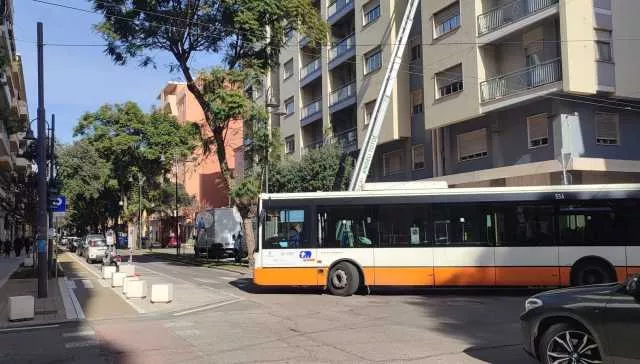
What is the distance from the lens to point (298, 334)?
1085cm

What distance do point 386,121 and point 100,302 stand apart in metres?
22.8

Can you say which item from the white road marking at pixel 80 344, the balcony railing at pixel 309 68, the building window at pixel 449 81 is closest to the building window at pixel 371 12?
the building window at pixel 449 81

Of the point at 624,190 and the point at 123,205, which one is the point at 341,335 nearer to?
the point at 624,190

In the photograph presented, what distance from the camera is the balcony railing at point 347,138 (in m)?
40.6

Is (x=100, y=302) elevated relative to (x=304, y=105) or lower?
lower

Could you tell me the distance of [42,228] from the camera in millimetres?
17844

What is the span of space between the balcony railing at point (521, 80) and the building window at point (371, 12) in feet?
36.7

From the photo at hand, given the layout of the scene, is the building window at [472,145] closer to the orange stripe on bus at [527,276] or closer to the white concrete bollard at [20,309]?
the orange stripe on bus at [527,276]

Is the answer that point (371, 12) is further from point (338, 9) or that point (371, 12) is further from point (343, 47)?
point (338, 9)

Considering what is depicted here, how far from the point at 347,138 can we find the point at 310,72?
9125 millimetres

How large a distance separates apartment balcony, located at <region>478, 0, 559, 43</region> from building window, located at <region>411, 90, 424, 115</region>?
650 cm

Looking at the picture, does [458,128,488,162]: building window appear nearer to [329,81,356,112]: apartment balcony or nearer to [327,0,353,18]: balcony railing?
[329,81,356,112]: apartment balcony

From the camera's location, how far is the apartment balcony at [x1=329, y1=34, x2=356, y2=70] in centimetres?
4088

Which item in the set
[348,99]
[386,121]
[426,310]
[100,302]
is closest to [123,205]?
[348,99]
